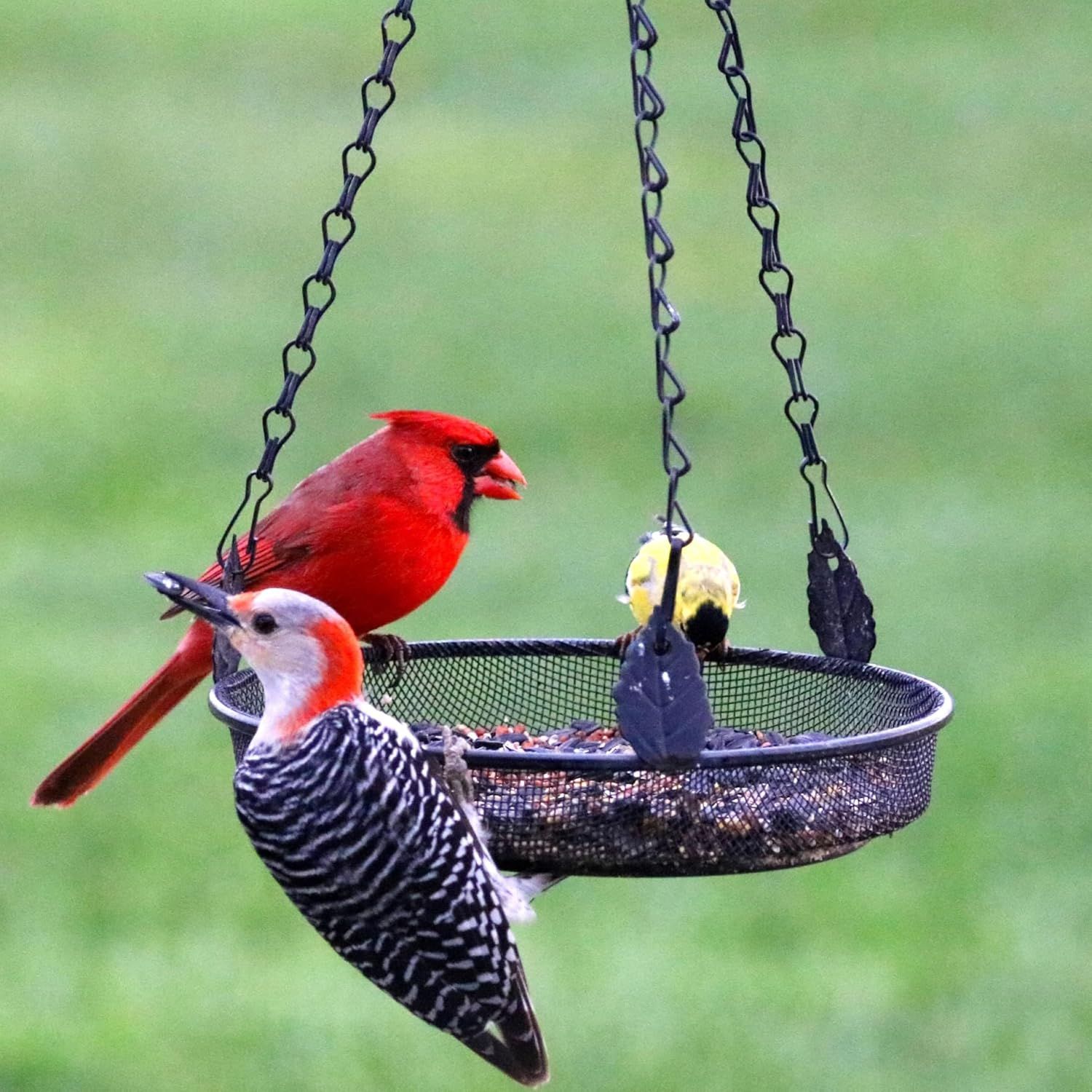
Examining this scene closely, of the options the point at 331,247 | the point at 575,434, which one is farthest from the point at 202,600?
the point at 575,434

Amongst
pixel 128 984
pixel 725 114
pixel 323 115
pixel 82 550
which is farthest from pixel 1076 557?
pixel 323 115

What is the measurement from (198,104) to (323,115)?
5.15 feet

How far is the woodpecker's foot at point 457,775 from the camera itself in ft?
13.3

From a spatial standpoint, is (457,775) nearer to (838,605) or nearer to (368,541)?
(838,605)

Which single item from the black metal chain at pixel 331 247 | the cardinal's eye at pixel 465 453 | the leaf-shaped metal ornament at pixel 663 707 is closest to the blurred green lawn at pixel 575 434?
the cardinal's eye at pixel 465 453

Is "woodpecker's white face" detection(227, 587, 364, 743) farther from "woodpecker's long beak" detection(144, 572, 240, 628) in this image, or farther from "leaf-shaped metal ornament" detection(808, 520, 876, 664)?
"leaf-shaped metal ornament" detection(808, 520, 876, 664)

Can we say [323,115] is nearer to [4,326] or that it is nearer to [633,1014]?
[4,326]

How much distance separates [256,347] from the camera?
56.4 ft

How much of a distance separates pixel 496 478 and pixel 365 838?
1.66m

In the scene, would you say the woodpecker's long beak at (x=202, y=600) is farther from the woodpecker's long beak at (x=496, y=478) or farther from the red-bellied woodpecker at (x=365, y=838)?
the woodpecker's long beak at (x=496, y=478)

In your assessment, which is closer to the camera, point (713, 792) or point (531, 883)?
point (713, 792)

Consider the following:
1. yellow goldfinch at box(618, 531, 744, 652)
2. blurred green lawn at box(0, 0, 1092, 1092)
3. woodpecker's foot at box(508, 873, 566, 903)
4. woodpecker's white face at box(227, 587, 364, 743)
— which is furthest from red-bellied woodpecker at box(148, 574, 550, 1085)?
blurred green lawn at box(0, 0, 1092, 1092)

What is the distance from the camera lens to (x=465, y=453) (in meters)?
5.49

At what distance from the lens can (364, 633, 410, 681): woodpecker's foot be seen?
5289mm
